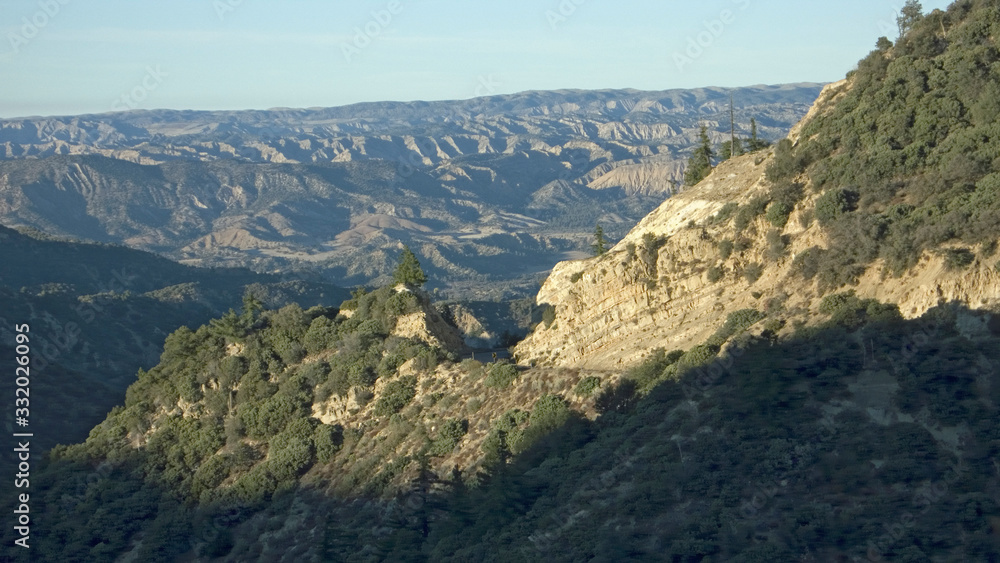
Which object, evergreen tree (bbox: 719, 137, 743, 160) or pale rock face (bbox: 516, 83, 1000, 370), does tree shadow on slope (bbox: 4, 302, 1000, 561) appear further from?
evergreen tree (bbox: 719, 137, 743, 160)

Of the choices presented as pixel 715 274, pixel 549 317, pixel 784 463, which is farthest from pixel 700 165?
pixel 784 463


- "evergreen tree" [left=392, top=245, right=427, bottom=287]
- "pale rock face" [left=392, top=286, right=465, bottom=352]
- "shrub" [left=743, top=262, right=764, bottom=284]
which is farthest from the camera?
"evergreen tree" [left=392, top=245, right=427, bottom=287]

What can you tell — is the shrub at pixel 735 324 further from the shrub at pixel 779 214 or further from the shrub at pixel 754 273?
the shrub at pixel 779 214

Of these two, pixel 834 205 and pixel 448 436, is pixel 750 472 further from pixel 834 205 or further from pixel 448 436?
pixel 834 205

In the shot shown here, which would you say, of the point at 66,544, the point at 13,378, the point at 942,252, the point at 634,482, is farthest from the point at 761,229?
the point at 13,378

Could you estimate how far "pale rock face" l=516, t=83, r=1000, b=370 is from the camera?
4722 cm

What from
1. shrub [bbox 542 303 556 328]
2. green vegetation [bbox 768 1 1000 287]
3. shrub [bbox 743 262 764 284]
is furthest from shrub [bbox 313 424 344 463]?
green vegetation [bbox 768 1 1000 287]

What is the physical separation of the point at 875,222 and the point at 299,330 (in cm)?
2783

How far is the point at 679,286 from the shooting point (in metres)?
51.3

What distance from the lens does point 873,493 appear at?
3591 centimetres

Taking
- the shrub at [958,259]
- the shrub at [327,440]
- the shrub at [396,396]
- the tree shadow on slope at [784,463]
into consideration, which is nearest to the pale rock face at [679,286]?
the shrub at [958,259]

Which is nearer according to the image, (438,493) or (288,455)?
(438,493)

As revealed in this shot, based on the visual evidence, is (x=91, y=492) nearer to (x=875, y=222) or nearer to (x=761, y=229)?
(x=761, y=229)

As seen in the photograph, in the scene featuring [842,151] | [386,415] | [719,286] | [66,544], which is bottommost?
[66,544]
